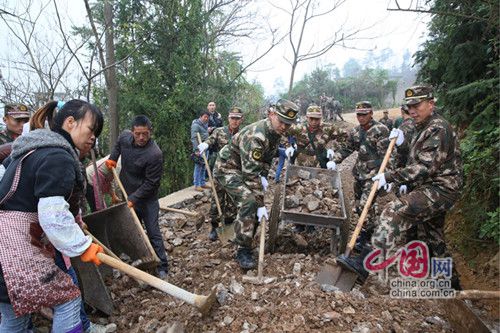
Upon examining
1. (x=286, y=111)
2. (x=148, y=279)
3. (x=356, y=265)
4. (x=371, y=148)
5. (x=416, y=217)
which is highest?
(x=286, y=111)

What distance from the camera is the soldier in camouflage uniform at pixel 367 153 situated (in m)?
4.82

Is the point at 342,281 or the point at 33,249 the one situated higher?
the point at 33,249

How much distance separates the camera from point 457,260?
15.1 ft

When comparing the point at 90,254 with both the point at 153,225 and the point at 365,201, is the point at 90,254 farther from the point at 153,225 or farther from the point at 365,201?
the point at 365,201

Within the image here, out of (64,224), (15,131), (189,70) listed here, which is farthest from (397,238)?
(189,70)

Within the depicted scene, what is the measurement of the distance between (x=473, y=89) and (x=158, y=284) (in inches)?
175

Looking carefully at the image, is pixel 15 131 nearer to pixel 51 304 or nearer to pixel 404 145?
pixel 51 304

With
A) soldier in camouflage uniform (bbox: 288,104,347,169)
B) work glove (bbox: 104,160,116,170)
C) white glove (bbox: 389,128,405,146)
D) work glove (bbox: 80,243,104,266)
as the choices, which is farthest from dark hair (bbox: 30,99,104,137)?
soldier in camouflage uniform (bbox: 288,104,347,169)

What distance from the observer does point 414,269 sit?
3816mm

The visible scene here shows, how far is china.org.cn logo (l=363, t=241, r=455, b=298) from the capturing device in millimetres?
3422

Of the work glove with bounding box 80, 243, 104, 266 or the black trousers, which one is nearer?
the work glove with bounding box 80, 243, 104, 266

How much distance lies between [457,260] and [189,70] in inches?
307

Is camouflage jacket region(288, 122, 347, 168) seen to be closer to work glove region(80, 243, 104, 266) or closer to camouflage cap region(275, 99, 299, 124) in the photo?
camouflage cap region(275, 99, 299, 124)

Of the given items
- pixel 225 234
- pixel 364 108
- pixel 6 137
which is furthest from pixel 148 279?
pixel 364 108
